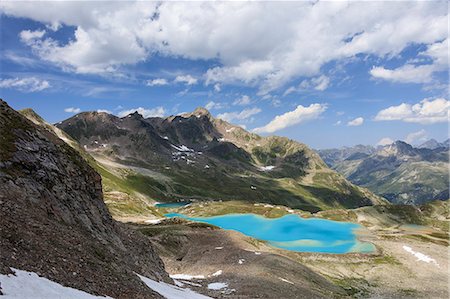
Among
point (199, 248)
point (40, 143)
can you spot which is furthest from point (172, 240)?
point (40, 143)

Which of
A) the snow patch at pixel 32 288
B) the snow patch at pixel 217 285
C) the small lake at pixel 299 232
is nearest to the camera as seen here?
the snow patch at pixel 32 288

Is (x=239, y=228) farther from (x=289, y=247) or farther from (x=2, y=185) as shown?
(x=2, y=185)

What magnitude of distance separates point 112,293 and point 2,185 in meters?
12.9

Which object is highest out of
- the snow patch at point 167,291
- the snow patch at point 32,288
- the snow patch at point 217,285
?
the snow patch at point 32,288

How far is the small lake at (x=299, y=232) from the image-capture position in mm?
124688

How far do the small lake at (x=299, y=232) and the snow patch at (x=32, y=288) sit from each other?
10391 centimetres

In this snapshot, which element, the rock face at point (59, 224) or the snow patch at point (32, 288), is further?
the rock face at point (59, 224)

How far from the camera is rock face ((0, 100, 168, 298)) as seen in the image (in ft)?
84.6

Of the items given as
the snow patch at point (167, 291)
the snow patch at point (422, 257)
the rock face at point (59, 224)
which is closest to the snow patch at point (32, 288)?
the rock face at point (59, 224)

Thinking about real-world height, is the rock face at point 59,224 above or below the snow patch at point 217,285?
above

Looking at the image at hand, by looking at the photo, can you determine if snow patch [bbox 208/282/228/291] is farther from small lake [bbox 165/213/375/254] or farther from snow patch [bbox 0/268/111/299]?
small lake [bbox 165/213/375/254]

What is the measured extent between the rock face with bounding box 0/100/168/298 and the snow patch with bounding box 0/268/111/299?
80 cm

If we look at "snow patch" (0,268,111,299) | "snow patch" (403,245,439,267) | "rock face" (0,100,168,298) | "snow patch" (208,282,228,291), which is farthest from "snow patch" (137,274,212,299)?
"snow patch" (403,245,439,267)

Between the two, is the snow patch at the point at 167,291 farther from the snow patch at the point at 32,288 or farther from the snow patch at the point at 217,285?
the snow patch at the point at 32,288
